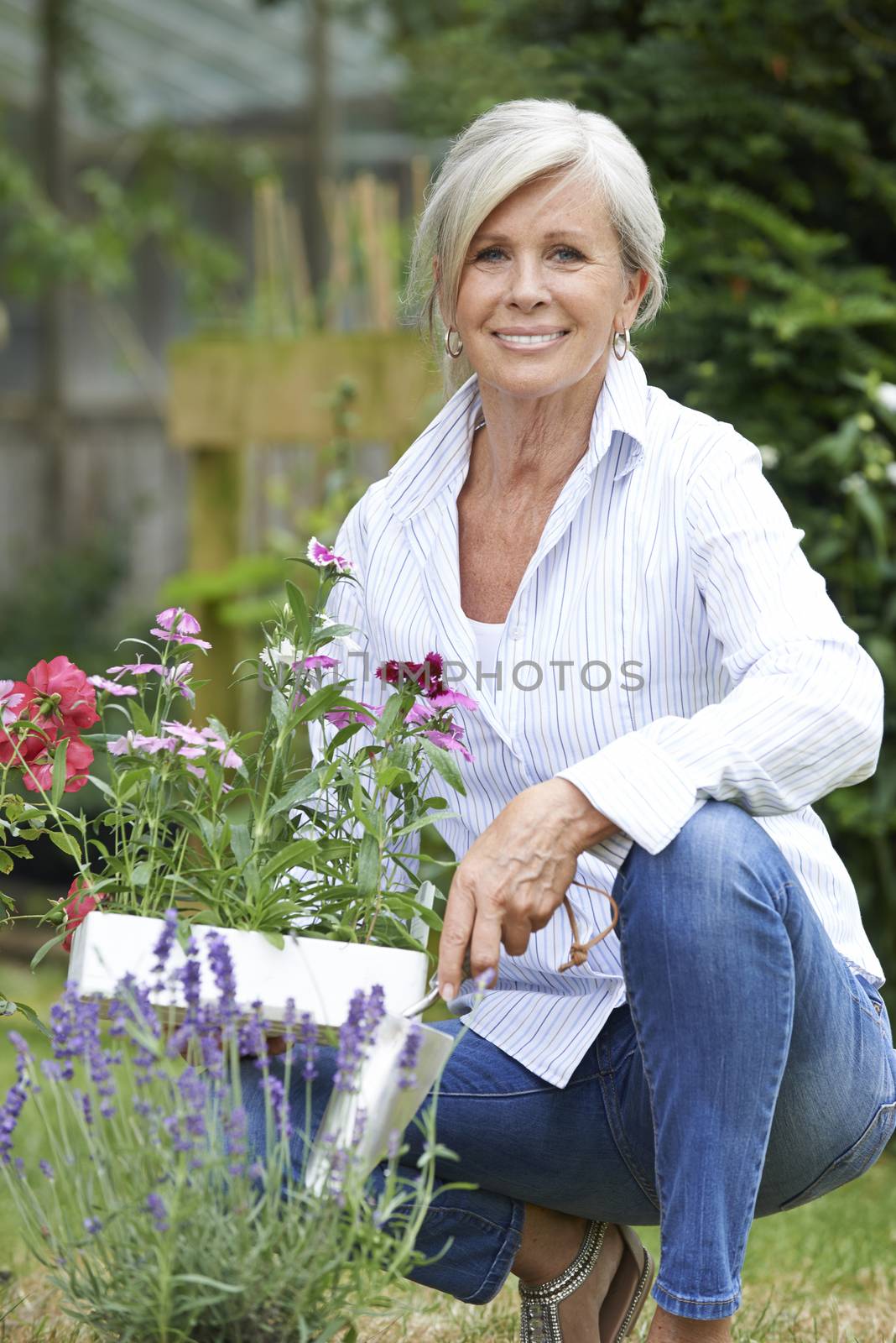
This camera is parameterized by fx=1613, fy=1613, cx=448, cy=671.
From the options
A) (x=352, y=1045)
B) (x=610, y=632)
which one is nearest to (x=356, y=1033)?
(x=352, y=1045)

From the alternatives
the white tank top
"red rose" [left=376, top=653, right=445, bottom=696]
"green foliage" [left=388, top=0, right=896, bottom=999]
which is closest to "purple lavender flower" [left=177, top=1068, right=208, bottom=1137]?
"red rose" [left=376, top=653, right=445, bottom=696]

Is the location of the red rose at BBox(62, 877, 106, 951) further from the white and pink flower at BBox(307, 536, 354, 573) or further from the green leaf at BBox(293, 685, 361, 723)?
the white and pink flower at BBox(307, 536, 354, 573)

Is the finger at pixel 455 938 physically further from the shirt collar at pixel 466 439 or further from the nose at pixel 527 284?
the nose at pixel 527 284

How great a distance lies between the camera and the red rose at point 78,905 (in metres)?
1.44

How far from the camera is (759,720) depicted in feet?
4.67

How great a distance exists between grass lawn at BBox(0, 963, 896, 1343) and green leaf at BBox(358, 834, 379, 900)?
0.42m

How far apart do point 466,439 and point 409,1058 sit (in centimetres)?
90

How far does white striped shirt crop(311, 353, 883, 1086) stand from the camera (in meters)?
1.59

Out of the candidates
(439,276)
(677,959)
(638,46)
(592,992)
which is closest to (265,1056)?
(677,959)

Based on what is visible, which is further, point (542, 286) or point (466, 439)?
point (466, 439)

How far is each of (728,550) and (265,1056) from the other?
69 centimetres

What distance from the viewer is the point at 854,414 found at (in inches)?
119

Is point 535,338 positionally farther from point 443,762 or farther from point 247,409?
point 247,409

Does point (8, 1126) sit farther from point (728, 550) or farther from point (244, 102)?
point (244, 102)
